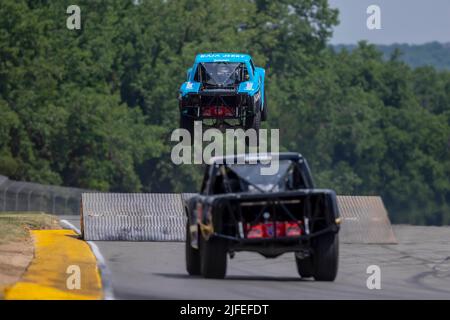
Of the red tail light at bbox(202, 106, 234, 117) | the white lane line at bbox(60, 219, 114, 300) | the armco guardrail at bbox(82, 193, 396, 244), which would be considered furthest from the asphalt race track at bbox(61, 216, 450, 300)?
the red tail light at bbox(202, 106, 234, 117)

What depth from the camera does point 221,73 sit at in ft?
117

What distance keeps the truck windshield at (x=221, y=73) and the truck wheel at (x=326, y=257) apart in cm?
1455

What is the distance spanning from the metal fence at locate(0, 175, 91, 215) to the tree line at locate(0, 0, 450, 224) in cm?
1614

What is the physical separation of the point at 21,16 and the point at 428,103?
8576 cm

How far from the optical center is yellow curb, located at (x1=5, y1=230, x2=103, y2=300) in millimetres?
18234

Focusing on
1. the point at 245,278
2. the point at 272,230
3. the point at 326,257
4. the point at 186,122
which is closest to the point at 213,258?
the point at 272,230

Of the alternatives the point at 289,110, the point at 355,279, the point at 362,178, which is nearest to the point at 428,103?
the point at 362,178

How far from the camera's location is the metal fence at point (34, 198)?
57.6 m

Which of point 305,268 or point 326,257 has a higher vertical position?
point 326,257

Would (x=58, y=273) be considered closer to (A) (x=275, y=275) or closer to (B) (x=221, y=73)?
(A) (x=275, y=275)

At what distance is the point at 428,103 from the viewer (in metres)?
166

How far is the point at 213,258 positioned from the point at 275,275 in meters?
2.80

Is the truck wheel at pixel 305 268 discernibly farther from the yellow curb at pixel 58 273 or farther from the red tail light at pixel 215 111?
the red tail light at pixel 215 111

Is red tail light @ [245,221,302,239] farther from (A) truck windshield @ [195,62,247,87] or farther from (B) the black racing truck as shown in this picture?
(A) truck windshield @ [195,62,247,87]
